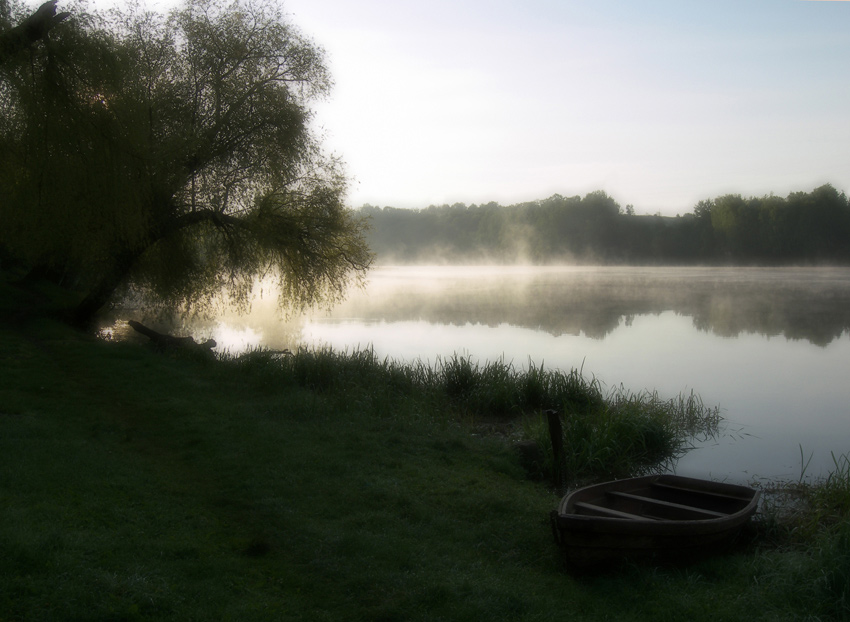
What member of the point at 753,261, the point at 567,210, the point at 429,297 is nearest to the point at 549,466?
the point at 429,297

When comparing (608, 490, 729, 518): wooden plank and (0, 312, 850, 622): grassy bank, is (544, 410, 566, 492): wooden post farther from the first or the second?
(608, 490, 729, 518): wooden plank

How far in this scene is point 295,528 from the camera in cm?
634

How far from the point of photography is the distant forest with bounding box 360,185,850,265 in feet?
215

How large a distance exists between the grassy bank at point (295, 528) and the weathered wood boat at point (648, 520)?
0.21 metres

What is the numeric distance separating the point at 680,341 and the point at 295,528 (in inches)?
891

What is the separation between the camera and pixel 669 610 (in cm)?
532

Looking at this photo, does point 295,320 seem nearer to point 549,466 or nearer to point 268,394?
point 268,394

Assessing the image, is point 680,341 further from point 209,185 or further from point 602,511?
point 602,511

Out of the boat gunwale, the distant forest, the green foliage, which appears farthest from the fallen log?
the distant forest

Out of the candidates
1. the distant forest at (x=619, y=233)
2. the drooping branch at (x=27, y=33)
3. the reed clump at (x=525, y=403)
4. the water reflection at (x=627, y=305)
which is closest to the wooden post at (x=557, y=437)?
the reed clump at (x=525, y=403)

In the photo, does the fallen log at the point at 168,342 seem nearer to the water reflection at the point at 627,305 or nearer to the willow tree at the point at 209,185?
the willow tree at the point at 209,185

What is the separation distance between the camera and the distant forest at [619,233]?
65.4 metres

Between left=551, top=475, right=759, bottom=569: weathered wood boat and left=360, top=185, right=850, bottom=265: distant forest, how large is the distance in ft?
147

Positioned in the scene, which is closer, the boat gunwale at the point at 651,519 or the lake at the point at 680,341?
the boat gunwale at the point at 651,519
